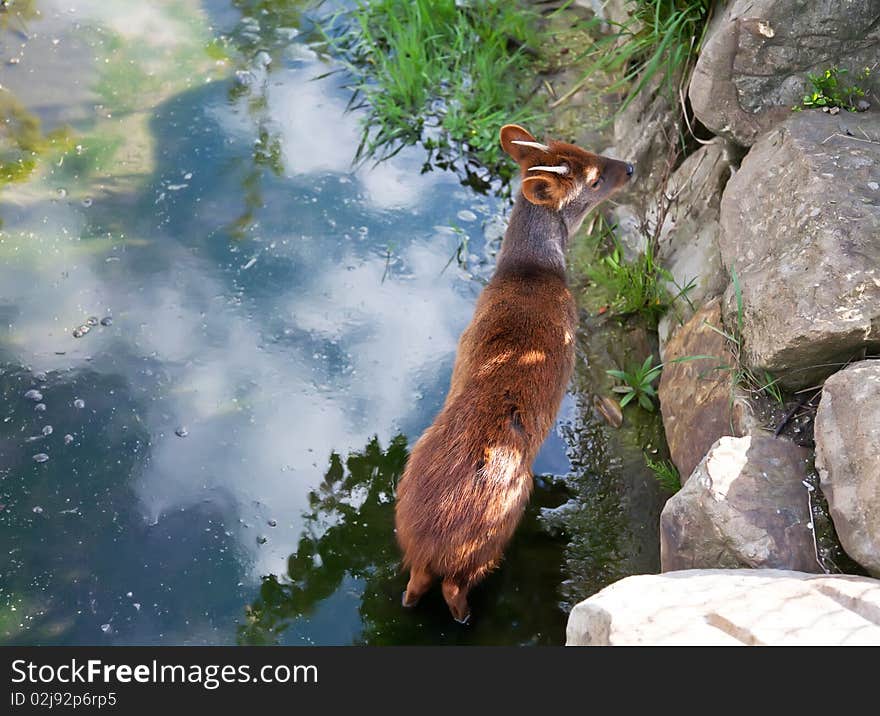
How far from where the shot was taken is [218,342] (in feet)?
14.5

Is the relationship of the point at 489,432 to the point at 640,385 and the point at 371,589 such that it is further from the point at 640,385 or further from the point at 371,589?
the point at 640,385

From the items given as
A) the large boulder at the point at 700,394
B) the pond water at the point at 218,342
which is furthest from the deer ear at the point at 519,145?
the large boulder at the point at 700,394

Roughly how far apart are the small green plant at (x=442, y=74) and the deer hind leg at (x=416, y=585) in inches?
104

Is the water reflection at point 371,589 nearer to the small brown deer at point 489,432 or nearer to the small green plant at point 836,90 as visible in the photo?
the small brown deer at point 489,432

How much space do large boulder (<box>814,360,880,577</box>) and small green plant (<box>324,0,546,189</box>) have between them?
2674mm

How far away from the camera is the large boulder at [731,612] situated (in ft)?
8.09

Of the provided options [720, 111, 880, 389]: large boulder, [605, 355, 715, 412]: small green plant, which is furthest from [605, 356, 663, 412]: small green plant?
[720, 111, 880, 389]: large boulder

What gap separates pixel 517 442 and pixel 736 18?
6.63 ft

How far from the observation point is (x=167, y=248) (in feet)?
15.6

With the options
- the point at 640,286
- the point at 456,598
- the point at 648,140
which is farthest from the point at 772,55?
the point at 456,598

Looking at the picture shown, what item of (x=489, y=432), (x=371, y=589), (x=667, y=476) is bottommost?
(x=371, y=589)

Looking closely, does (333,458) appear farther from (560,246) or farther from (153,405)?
(560,246)

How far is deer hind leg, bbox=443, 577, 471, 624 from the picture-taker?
131 inches

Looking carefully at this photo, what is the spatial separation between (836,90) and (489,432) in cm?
206
